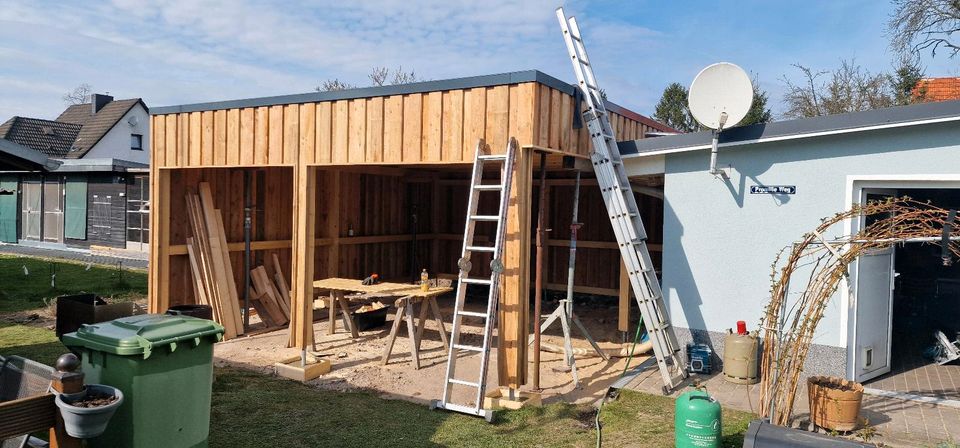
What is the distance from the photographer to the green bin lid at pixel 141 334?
3990 millimetres

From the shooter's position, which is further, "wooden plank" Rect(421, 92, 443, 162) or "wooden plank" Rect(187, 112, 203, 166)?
"wooden plank" Rect(187, 112, 203, 166)

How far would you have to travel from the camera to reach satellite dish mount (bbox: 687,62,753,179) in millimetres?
7012

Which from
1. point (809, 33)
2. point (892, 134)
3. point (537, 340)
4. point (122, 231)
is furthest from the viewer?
point (809, 33)

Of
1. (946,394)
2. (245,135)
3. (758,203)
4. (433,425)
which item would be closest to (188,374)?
(433,425)

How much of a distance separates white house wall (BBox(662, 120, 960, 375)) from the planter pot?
60.7 inches

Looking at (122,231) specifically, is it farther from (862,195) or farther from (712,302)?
(862,195)

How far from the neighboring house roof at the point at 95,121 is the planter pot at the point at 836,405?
3055 centimetres

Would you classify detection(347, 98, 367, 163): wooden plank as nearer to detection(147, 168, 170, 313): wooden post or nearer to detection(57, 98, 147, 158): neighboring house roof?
detection(147, 168, 170, 313): wooden post

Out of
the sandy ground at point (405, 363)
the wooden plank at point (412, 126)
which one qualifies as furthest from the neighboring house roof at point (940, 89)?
the wooden plank at point (412, 126)

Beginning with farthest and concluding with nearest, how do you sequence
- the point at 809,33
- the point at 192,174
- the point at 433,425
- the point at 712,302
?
the point at 809,33, the point at 192,174, the point at 712,302, the point at 433,425

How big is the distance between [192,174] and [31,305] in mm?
4358

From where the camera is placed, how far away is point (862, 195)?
6.87 metres

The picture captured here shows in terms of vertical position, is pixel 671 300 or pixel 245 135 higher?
pixel 245 135

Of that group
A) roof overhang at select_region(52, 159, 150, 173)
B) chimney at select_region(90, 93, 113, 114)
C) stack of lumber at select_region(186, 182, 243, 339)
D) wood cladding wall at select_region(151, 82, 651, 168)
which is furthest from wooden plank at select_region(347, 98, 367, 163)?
chimney at select_region(90, 93, 113, 114)
